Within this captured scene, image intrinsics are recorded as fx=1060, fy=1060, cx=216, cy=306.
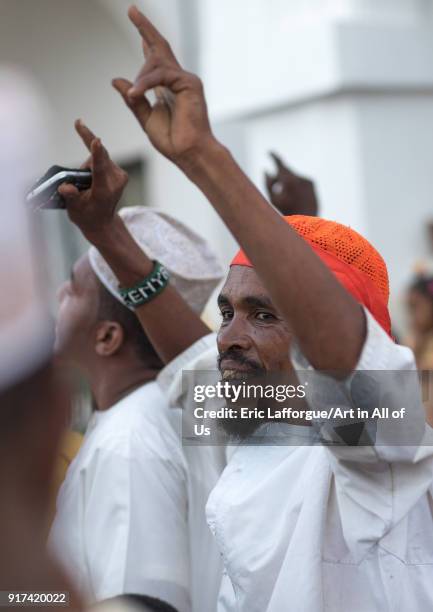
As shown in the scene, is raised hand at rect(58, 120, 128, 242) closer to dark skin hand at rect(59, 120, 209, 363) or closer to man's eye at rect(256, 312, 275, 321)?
dark skin hand at rect(59, 120, 209, 363)

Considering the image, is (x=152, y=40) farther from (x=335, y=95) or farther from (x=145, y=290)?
(x=335, y=95)

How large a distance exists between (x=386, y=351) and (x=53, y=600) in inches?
29.6

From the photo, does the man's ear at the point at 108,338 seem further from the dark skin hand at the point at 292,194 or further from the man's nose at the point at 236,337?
the dark skin hand at the point at 292,194

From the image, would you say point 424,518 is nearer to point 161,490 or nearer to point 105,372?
point 161,490

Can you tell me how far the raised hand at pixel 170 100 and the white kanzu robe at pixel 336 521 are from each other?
0.42m

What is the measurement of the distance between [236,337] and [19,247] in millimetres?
1073

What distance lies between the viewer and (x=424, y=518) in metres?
2.10

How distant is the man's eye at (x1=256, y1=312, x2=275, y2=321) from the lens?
2.36m

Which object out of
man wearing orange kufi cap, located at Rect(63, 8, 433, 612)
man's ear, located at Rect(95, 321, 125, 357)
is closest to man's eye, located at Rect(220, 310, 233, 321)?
man wearing orange kufi cap, located at Rect(63, 8, 433, 612)

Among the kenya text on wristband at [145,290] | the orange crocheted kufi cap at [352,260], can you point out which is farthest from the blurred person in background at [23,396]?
the kenya text on wristband at [145,290]

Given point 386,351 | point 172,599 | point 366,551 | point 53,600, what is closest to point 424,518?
point 366,551

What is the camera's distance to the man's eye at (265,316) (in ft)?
7.75

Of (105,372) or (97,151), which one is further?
(105,372)

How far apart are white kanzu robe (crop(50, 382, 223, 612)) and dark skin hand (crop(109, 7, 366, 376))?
1.05 meters
